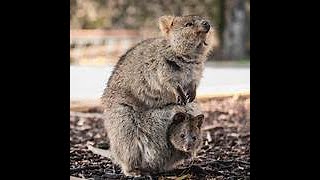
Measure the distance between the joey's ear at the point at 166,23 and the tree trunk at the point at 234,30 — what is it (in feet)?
10.7

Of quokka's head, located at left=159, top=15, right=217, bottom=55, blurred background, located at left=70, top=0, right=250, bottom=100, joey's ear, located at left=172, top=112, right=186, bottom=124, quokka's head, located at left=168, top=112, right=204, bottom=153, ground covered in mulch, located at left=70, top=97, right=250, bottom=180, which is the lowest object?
ground covered in mulch, located at left=70, top=97, right=250, bottom=180

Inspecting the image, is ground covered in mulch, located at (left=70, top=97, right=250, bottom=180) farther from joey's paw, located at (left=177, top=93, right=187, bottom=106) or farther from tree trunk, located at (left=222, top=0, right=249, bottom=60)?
tree trunk, located at (left=222, top=0, right=249, bottom=60)

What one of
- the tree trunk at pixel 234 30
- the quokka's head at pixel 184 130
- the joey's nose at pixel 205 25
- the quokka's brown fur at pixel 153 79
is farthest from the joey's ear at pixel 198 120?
the tree trunk at pixel 234 30

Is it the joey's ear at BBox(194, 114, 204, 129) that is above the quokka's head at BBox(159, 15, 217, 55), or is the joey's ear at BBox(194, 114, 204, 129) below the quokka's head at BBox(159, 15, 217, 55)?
below

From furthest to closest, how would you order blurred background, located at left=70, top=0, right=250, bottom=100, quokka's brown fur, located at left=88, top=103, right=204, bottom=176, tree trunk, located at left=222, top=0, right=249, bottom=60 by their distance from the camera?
tree trunk, located at left=222, top=0, right=249, bottom=60 → blurred background, located at left=70, top=0, right=250, bottom=100 → quokka's brown fur, located at left=88, top=103, right=204, bottom=176

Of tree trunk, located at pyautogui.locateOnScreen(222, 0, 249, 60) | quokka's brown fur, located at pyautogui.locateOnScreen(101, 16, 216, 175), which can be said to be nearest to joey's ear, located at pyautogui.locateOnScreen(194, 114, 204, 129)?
quokka's brown fur, located at pyautogui.locateOnScreen(101, 16, 216, 175)

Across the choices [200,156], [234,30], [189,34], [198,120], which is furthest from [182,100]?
[234,30]

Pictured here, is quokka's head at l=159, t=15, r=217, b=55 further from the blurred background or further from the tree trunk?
the tree trunk

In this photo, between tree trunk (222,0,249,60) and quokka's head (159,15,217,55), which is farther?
tree trunk (222,0,249,60)

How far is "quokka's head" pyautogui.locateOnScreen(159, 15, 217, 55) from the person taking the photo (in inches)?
116

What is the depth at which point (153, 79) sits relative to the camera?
3.03 m

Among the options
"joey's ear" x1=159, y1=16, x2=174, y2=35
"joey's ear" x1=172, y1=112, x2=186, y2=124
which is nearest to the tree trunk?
"joey's ear" x1=159, y1=16, x2=174, y2=35

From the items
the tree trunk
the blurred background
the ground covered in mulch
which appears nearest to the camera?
the ground covered in mulch
